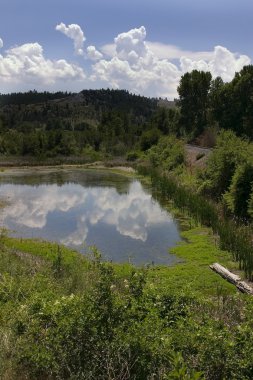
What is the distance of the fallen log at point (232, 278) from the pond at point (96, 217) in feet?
8.51

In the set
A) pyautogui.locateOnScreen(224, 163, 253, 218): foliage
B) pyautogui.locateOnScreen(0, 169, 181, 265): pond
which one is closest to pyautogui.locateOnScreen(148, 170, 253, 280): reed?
pyautogui.locateOnScreen(224, 163, 253, 218): foliage

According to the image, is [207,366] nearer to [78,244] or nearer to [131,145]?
[78,244]

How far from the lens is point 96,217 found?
104 feet

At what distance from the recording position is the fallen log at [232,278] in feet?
51.4

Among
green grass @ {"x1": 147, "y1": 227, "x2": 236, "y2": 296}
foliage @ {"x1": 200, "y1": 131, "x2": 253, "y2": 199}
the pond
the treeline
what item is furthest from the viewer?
the treeline

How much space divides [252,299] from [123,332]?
2.97m

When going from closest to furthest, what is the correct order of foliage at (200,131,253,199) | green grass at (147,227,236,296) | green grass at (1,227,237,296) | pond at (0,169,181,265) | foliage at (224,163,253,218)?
green grass at (147,227,236,296), green grass at (1,227,237,296), pond at (0,169,181,265), foliage at (224,163,253,218), foliage at (200,131,253,199)

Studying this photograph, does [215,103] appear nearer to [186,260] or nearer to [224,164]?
[224,164]

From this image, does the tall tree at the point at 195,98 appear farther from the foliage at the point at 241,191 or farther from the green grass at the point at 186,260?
the green grass at the point at 186,260

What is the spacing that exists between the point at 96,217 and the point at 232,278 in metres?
16.2

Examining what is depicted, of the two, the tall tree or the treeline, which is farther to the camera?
the tall tree

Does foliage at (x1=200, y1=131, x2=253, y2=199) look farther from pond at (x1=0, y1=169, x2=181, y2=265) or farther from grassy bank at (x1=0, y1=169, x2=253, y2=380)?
grassy bank at (x1=0, y1=169, x2=253, y2=380)

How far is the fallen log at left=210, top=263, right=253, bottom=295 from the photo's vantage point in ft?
51.4

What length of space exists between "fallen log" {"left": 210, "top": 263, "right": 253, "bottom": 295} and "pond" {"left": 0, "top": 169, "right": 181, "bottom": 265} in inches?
102
